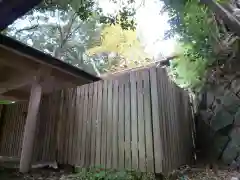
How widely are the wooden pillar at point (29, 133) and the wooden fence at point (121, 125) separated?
67 centimetres

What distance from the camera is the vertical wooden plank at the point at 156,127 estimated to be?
297 centimetres

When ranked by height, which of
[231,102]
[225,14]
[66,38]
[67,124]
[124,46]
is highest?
[66,38]

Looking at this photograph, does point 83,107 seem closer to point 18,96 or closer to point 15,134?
point 15,134

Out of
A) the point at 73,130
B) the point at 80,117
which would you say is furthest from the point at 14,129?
the point at 80,117

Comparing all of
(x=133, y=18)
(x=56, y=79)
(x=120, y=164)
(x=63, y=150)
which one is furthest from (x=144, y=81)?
(x=56, y=79)

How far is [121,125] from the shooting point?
3.47 metres

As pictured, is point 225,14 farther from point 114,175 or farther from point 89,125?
point 114,175

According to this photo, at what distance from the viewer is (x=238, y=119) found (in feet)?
15.0

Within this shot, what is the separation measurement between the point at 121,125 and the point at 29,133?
1705 mm

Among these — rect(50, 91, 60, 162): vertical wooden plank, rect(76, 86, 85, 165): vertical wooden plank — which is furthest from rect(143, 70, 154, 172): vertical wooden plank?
rect(50, 91, 60, 162): vertical wooden plank

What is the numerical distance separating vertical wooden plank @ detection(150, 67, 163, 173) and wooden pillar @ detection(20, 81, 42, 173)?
7.23 feet

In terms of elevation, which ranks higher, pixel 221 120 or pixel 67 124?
pixel 221 120

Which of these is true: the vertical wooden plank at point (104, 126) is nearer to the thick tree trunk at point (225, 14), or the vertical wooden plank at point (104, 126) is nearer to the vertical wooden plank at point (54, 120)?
the vertical wooden plank at point (54, 120)

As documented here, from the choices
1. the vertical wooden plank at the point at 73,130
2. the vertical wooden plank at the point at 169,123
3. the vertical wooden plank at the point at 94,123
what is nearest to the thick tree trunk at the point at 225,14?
the vertical wooden plank at the point at 169,123
